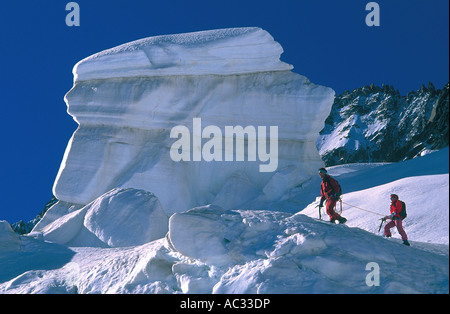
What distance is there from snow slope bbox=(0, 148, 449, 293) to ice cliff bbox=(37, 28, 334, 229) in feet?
25.5

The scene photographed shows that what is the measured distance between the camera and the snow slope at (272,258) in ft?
25.5

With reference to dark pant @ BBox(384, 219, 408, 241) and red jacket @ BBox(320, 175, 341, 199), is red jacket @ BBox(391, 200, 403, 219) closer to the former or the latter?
dark pant @ BBox(384, 219, 408, 241)

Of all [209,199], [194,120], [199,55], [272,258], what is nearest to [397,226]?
[272,258]

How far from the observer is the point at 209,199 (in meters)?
19.7

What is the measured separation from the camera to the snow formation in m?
8.12

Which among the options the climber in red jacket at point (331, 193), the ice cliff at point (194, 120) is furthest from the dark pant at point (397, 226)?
the ice cliff at point (194, 120)

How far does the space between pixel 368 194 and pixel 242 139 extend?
7.74m

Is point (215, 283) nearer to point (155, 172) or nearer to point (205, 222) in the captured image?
point (205, 222)

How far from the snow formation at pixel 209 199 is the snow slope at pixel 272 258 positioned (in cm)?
2

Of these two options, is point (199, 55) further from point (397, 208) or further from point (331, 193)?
point (397, 208)

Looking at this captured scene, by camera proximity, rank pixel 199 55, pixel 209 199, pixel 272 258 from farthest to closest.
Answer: pixel 199 55, pixel 209 199, pixel 272 258

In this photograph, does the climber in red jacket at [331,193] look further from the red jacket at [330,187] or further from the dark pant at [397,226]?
the dark pant at [397,226]

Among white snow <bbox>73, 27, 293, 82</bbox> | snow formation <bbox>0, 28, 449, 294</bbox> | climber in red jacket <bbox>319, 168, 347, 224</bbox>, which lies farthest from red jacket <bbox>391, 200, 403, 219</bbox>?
white snow <bbox>73, 27, 293, 82</bbox>

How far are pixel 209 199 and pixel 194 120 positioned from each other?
2.84 meters
